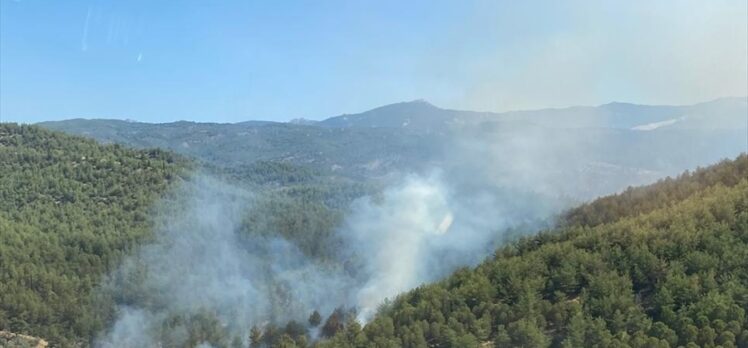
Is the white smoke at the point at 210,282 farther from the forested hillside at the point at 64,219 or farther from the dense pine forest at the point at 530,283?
the forested hillside at the point at 64,219

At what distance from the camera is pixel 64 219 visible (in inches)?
3720

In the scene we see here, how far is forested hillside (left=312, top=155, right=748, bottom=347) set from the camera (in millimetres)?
38188

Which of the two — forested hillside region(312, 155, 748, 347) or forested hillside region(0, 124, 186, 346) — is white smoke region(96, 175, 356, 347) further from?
forested hillside region(312, 155, 748, 347)

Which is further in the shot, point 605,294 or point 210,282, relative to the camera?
point 210,282

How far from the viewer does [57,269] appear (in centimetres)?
7794

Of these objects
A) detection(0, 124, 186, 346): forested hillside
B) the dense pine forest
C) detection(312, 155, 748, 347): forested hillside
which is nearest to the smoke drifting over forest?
the dense pine forest

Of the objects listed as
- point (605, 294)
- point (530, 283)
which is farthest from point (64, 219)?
point (605, 294)

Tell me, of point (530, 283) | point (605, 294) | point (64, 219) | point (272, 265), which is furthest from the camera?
point (64, 219)

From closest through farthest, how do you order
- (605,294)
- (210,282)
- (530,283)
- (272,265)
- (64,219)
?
(605,294)
(530,283)
(210,282)
(272,265)
(64,219)

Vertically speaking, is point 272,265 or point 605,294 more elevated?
point 605,294

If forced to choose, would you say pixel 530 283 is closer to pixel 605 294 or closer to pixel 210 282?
pixel 605 294

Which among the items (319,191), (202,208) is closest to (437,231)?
(202,208)

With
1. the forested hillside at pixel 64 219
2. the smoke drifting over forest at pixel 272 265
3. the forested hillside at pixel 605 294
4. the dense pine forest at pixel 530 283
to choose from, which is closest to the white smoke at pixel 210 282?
the smoke drifting over forest at pixel 272 265

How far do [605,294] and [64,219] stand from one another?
2831 inches
